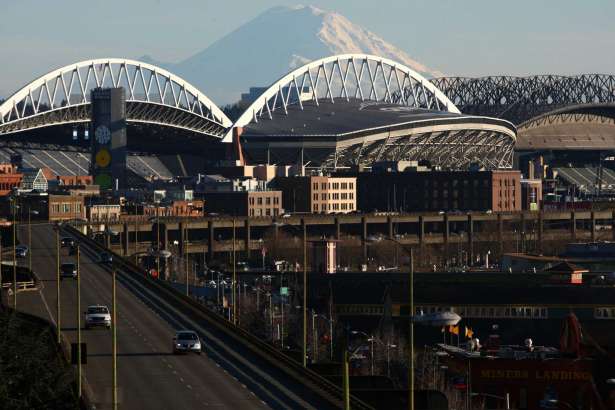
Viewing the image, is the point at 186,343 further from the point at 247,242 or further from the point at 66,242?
the point at 247,242

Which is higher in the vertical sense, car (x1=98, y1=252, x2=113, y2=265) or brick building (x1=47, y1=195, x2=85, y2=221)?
brick building (x1=47, y1=195, x2=85, y2=221)

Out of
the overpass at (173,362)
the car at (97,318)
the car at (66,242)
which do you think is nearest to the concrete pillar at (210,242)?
the car at (66,242)

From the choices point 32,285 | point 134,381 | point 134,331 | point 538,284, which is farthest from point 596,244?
point 134,381

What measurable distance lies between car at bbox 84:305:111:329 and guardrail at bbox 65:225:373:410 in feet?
14.5

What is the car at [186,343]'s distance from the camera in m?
71.9

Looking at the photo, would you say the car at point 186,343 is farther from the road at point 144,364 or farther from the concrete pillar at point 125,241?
the concrete pillar at point 125,241

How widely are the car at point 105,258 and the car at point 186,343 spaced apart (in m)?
45.1

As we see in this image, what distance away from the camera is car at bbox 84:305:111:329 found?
80.8m

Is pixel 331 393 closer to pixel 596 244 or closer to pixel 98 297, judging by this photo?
pixel 98 297

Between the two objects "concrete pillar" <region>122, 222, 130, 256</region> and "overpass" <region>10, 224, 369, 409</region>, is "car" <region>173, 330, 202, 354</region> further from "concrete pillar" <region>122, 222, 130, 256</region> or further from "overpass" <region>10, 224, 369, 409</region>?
"concrete pillar" <region>122, 222, 130, 256</region>

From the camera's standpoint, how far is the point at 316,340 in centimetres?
8888

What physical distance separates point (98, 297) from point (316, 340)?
504 inches

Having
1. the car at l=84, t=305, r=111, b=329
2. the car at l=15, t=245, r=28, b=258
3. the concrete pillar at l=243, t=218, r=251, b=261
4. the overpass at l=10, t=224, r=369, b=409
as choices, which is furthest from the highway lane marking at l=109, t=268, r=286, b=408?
the concrete pillar at l=243, t=218, r=251, b=261

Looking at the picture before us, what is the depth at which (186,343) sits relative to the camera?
236ft
